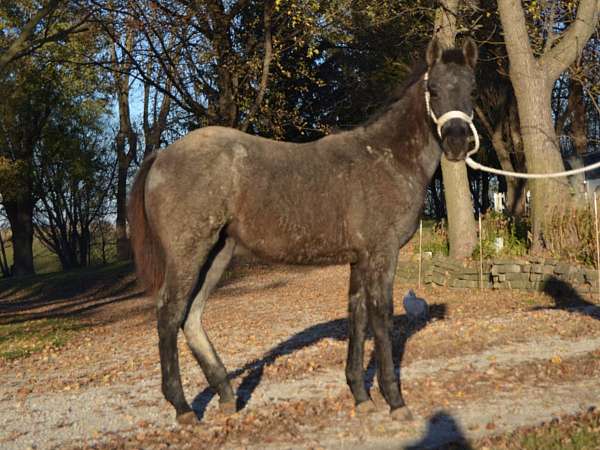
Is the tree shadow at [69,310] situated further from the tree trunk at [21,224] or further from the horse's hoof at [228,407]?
the horse's hoof at [228,407]

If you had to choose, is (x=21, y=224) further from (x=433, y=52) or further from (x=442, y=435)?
(x=442, y=435)

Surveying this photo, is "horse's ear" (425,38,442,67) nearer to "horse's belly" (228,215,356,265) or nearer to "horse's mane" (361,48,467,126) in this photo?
"horse's mane" (361,48,467,126)

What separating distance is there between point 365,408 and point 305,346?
3.45m

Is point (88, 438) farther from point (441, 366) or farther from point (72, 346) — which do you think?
point (72, 346)

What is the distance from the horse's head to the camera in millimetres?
5742

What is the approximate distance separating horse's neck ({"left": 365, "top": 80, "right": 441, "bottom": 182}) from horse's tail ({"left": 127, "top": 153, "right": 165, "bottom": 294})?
2124 millimetres

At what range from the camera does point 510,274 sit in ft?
48.4

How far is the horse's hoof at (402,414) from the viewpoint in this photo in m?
5.78

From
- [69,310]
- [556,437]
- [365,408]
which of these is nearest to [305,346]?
[365,408]

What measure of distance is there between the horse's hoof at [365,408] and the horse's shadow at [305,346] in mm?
757

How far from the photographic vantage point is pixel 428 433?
5.39m

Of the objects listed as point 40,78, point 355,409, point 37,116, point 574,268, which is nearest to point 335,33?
point 574,268

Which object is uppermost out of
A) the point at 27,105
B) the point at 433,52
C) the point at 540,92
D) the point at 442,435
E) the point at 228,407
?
the point at 27,105

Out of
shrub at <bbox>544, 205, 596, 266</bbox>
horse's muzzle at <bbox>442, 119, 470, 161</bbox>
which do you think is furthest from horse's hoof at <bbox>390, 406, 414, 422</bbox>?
shrub at <bbox>544, 205, 596, 266</bbox>
